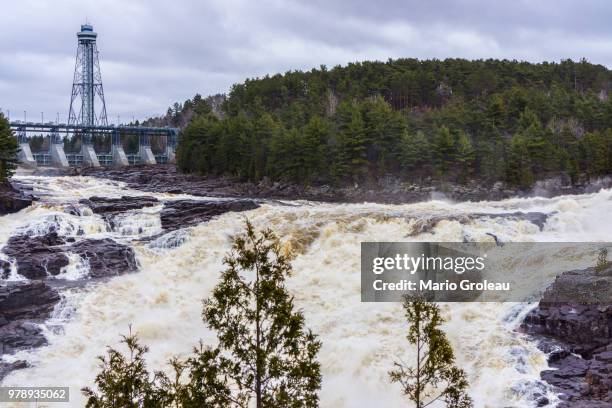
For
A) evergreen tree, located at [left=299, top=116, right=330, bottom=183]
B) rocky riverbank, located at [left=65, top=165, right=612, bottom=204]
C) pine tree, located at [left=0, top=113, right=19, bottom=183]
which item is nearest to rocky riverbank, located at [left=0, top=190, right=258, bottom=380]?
pine tree, located at [left=0, top=113, right=19, bottom=183]

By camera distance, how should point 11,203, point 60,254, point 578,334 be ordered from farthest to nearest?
point 11,203
point 60,254
point 578,334

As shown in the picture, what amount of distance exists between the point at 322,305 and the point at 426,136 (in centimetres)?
4376

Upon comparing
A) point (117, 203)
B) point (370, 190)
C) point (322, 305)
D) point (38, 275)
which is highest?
point (370, 190)

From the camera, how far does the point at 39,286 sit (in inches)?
1227

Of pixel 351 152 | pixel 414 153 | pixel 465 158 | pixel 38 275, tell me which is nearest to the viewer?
pixel 38 275

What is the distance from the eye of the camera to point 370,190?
6619 cm

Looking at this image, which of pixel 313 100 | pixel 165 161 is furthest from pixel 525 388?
pixel 165 161

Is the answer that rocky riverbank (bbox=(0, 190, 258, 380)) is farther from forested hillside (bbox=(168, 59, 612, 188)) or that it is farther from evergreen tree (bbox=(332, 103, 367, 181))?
forested hillside (bbox=(168, 59, 612, 188))

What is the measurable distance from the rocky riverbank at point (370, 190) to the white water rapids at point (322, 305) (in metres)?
13.5

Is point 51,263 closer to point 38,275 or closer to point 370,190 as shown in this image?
point 38,275

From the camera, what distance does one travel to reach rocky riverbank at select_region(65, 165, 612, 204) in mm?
61344

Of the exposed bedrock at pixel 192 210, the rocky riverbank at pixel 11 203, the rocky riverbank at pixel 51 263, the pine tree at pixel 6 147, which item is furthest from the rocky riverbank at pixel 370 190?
the rocky riverbank at pixel 11 203

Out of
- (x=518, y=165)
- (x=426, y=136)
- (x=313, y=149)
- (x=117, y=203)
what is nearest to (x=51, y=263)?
(x=117, y=203)

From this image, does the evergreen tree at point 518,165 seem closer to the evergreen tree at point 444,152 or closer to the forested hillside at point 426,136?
the forested hillside at point 426,136
